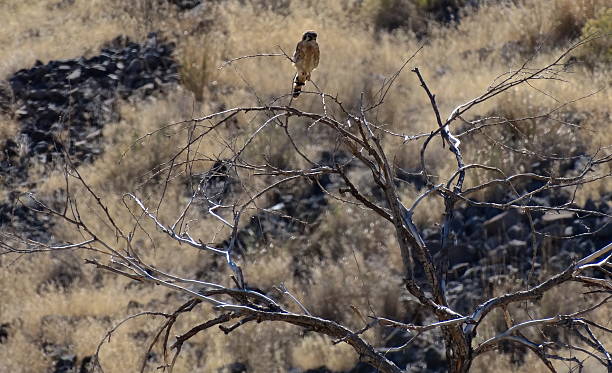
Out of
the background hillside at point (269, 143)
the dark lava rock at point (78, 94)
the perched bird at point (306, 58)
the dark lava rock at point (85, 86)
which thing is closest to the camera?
the perched bird at point (306, 58)

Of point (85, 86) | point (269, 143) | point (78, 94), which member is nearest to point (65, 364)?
point (269, 143)

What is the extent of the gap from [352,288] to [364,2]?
28.3ft

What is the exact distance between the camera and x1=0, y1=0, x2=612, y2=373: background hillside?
10.5 meters

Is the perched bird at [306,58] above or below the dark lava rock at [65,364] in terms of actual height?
above

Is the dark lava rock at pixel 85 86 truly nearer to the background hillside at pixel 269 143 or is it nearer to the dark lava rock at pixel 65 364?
the background hillside at pixel 269 143

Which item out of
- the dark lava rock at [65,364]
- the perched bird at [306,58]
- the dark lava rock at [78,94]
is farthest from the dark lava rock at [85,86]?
the perched bird at [306,58]

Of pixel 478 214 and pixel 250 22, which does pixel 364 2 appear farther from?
pixel 478 214

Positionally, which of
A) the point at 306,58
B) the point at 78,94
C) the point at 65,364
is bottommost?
the point at 65,364

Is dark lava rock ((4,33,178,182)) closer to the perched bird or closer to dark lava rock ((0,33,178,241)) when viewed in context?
dark lava rock ((0,33,178,241))

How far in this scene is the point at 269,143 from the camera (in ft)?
44.1

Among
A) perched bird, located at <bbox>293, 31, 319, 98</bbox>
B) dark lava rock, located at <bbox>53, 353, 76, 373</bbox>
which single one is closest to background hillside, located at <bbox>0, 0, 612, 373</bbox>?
dark lava rock, located at <bbox>53, 353, 76, 373</bbox>

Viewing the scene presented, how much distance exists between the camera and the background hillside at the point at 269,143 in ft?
34.5

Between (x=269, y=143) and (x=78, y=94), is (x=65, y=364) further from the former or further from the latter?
(x=78, y=94)

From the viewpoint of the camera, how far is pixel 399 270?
11.0m
